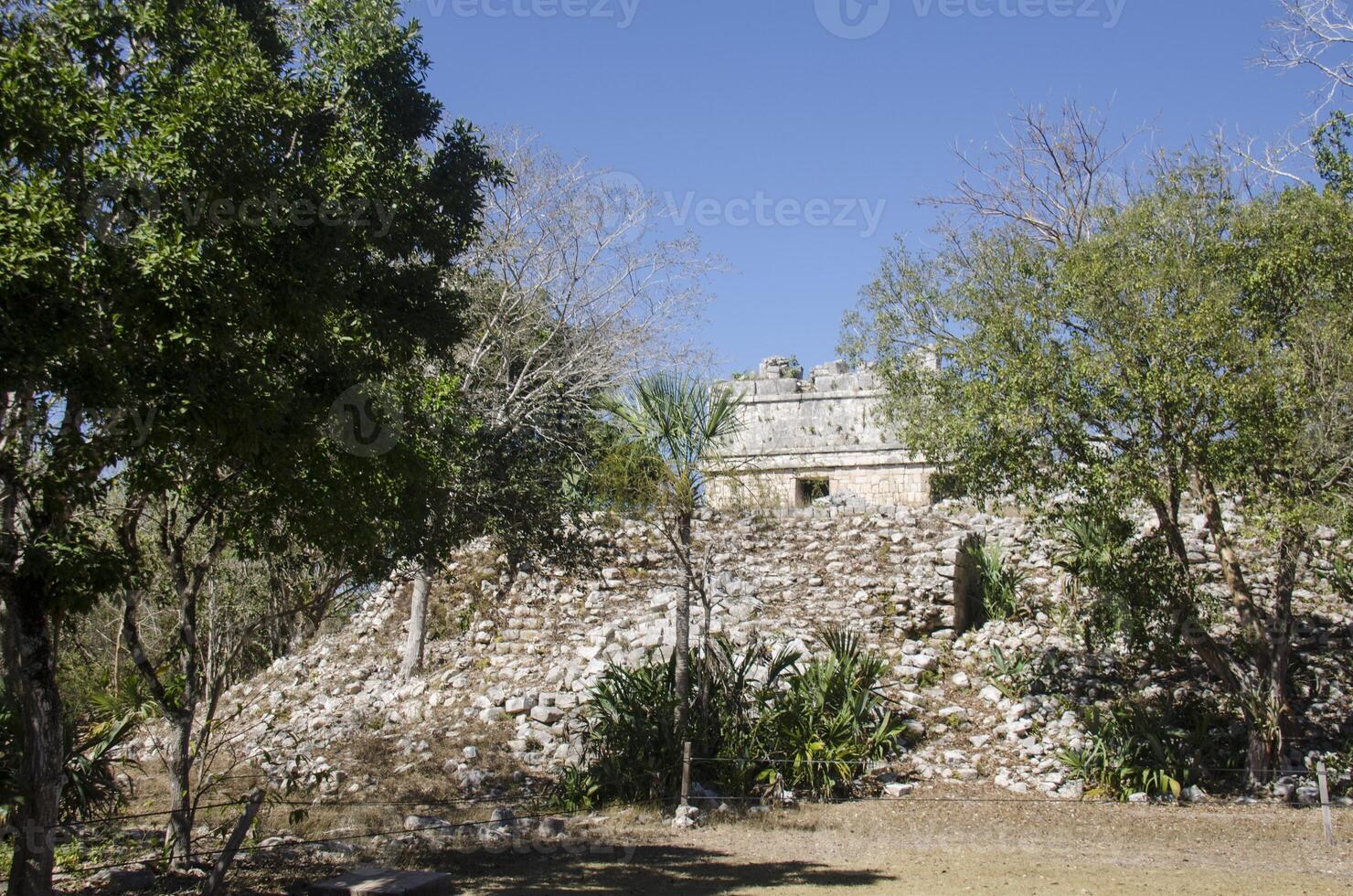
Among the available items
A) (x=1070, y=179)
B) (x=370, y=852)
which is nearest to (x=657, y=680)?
(x=370, y=852)

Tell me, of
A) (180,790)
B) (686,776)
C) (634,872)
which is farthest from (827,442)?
(180,790)

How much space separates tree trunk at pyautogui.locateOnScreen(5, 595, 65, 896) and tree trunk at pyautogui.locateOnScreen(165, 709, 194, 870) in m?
1.56

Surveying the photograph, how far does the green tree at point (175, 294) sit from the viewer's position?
4.97m

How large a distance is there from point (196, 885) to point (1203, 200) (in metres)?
10.5

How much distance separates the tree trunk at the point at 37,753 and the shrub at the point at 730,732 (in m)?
5.20

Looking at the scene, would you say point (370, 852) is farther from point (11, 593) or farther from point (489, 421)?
point (489, 421)

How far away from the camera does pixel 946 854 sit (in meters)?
8.64

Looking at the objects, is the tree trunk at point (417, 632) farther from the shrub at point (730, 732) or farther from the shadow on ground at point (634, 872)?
the shadow on ground at point (634, 872)

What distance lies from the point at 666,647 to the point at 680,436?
13.7 ft

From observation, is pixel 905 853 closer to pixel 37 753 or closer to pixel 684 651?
pixel 684 651

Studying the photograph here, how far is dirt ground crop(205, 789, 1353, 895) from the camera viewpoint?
754 cm

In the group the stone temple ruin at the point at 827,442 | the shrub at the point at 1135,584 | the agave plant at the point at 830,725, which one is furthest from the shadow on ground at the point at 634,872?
the stone temple ruin at the point at 827,442

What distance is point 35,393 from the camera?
19.3 ft

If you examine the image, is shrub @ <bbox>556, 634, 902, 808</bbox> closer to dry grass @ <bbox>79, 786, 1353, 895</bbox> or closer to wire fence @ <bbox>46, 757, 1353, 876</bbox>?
wire fence @ <bbox>46, 757, 1353, 876</bbox>
